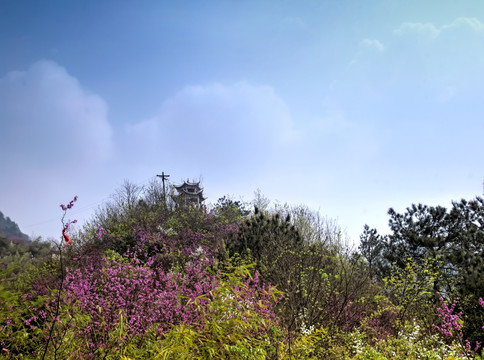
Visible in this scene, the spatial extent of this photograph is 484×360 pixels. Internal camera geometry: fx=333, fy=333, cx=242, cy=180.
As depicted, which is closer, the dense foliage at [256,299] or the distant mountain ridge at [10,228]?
the dense foliage at [256,299]

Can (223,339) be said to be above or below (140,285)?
below

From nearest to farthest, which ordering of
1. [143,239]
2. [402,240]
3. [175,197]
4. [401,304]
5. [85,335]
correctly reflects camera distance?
[85,335], [401,304], [402,240], [143,239], [175,197]

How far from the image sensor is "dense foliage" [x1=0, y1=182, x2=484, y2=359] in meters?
4.34

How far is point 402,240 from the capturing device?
564 inches

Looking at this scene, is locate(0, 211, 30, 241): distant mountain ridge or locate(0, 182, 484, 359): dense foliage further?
locate(0, 211, 30, 241): distant mountain ridge

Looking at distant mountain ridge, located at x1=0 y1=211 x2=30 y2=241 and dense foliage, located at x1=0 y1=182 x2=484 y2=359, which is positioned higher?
distant mountain ridge, located at x1=0 y1=211 x2=30 y2=241

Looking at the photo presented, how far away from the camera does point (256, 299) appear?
5.74 meters

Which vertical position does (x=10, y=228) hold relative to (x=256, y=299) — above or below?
Result: above

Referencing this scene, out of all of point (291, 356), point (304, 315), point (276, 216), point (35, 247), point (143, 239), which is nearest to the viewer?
point (291, 356)

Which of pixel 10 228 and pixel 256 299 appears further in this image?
pixel 10 228

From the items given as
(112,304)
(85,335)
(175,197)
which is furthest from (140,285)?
(175,197)

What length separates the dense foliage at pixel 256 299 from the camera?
434 centimetres

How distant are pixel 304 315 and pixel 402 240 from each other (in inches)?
346

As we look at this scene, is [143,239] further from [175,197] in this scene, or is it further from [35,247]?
[35,247]
